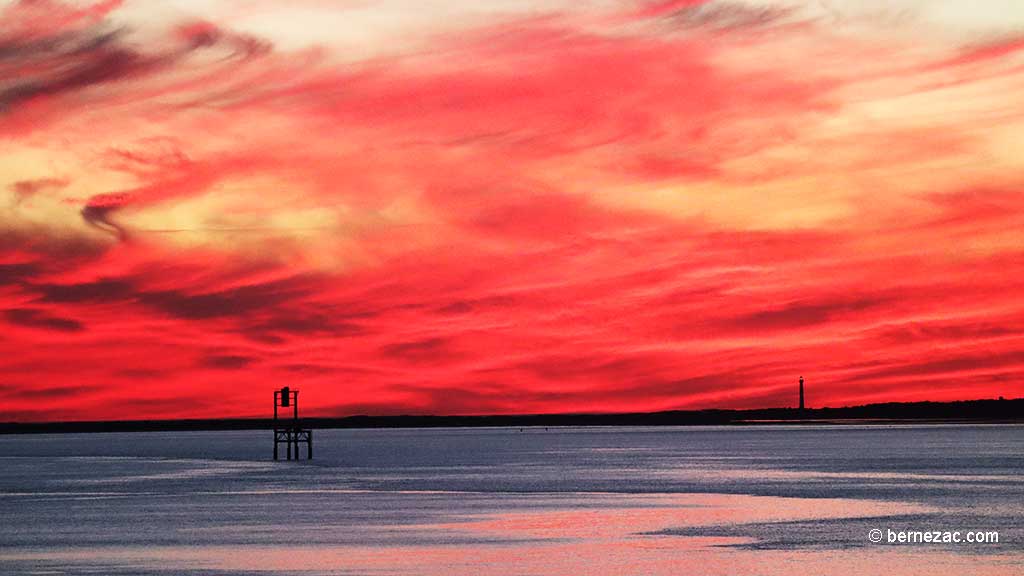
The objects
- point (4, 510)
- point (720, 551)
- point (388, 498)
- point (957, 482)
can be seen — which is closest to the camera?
point (720, 551)

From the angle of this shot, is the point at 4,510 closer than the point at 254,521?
No

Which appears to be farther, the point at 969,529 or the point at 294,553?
Answer: the point at 969,529

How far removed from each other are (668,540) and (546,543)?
10.9 feet

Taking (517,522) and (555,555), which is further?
(517,522)

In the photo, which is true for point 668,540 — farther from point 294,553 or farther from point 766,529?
point 294,553

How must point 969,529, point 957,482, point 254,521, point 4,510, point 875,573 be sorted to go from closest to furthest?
point 875,573 → point 969,529 → point 254,521 → point 4,510 → point 957,482

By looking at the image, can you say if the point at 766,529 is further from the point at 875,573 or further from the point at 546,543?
the point at 875,573

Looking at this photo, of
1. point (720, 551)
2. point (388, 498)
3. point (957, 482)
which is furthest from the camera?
point (957, 482)

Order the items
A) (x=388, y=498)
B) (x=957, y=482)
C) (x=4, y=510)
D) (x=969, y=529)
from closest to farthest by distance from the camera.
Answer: (x=969, y=529) → (x=4, y=510) → (x=388, y=498) → (x=957, y=482)

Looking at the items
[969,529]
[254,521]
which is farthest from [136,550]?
[969,529]

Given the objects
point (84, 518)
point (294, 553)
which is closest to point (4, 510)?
point (84, 518)

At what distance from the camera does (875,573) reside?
31.8m

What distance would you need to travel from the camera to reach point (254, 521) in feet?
153

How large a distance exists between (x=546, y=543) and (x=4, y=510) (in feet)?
82.3
